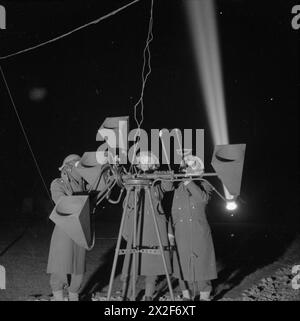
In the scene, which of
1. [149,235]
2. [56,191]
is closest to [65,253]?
[56,191]

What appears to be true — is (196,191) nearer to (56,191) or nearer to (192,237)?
(192,237)

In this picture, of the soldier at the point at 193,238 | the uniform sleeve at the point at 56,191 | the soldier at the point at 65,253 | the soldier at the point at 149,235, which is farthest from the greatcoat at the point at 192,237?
the uniform sleeve at the point at 56,191

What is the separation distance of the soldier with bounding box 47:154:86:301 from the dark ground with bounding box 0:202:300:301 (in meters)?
0.79

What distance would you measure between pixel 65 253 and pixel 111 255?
378 cm

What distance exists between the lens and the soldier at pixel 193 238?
4801 millimetres

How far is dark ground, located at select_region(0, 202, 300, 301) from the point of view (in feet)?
19.2

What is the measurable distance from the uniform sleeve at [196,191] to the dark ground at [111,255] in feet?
4.93

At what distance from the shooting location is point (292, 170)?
19.5 metres

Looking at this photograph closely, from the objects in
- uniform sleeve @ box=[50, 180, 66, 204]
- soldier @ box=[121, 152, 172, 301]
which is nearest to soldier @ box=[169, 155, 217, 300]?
soldier @ box=[121, 152, 172, 301]

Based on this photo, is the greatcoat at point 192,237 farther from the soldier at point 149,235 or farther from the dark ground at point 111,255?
the dark ground at point 111,255

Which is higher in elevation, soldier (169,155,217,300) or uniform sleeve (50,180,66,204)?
uniform sleeve (50,180,66,204)

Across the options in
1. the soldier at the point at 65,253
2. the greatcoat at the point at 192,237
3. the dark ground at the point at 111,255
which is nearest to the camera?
the soldier at the point at 65,253

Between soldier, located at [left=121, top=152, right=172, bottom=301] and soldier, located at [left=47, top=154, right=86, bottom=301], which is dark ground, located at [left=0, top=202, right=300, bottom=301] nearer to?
soldier, located at [left=47, top=154, right=86, bottom=301]

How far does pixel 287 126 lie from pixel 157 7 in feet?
35.5
